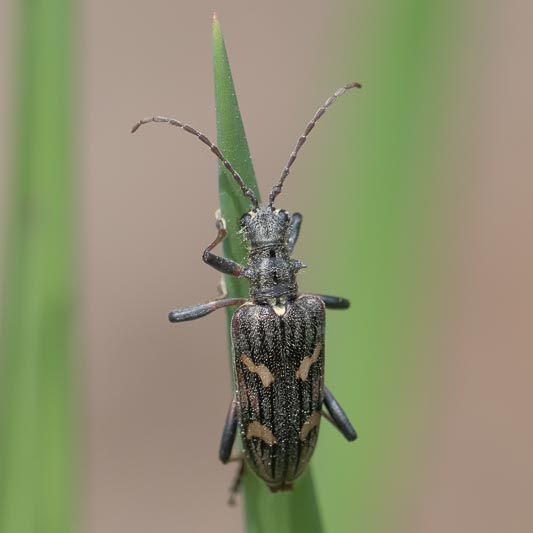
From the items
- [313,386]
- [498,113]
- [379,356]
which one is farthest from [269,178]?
[379,356]

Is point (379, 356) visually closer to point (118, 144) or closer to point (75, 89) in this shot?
point (75, 89)

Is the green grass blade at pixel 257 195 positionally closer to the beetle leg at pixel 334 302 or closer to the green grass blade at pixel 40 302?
the green grass blade at pixel 40 302

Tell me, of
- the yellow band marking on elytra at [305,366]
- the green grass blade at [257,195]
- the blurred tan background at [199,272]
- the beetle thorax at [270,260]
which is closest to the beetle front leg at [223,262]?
the beetle thorax at [270,260]

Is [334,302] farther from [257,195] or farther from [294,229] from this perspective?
[257,195]

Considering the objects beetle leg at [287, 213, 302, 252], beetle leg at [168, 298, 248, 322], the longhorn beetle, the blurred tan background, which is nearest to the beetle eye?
the longhorn beetle

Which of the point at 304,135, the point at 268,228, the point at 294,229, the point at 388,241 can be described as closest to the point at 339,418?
the point at 388,241
